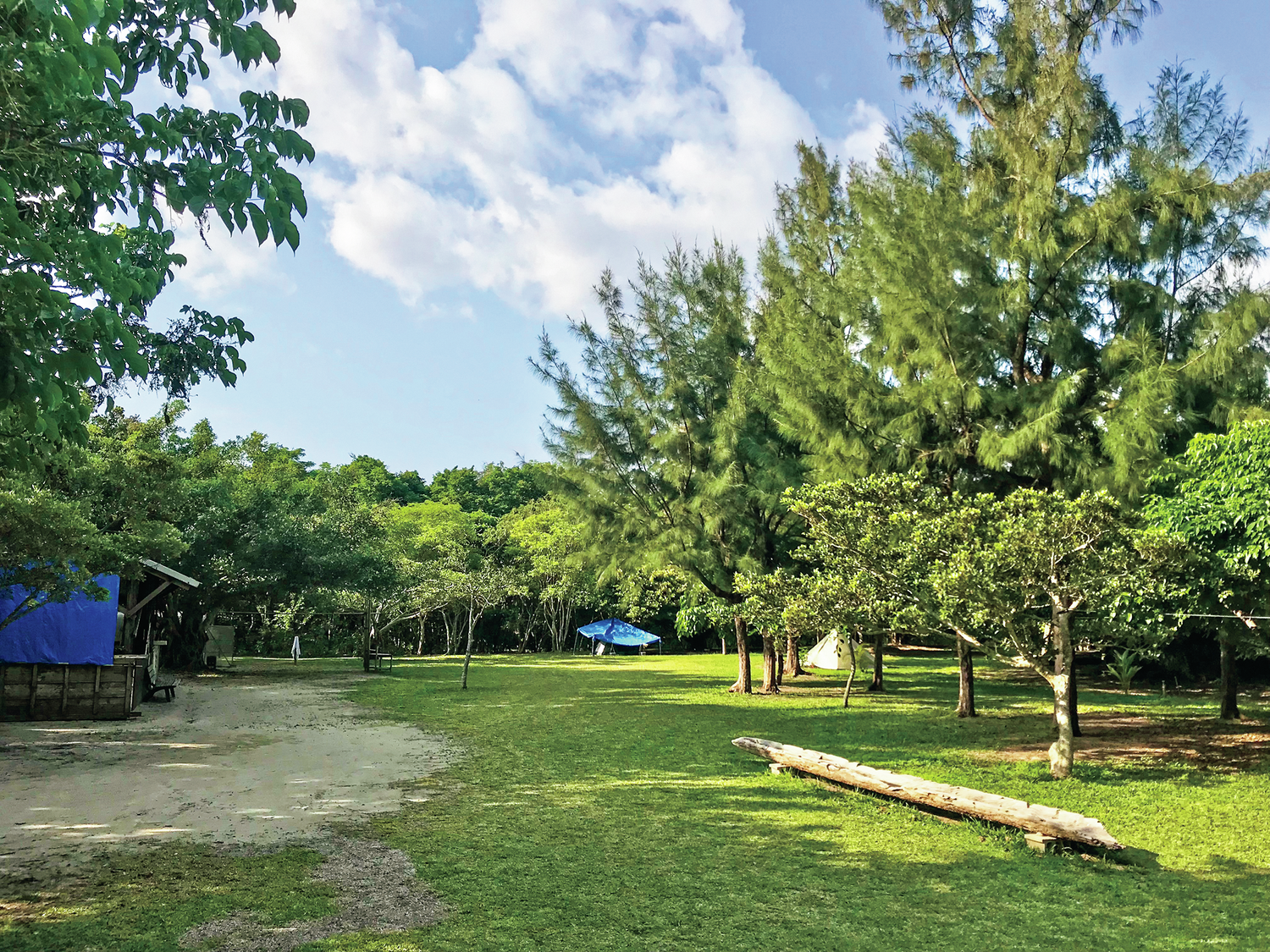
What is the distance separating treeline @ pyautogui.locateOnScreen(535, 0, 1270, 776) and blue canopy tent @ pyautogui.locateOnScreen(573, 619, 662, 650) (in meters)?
22.1

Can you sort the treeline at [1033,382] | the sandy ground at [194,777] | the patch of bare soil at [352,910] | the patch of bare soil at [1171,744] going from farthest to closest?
the patch of bare soil at [1171,744] < the treeline at [1033,382] < the sandy ground at [194,777] < the patch of bare soil at [352,910]

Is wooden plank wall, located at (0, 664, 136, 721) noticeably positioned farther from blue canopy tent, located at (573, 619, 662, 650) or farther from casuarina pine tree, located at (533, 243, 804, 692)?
blue canopy tent, located at (573, 619, 662, 650)

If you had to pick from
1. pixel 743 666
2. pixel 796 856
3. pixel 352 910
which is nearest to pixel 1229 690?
pixel 743 666

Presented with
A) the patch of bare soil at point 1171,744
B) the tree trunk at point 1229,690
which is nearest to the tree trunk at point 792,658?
the patch of bare soil at point 1171,744

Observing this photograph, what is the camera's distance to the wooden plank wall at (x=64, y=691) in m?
10.9

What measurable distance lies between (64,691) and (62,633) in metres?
0.76

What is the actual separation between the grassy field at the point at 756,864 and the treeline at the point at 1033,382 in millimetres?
1417

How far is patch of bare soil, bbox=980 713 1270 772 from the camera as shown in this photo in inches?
357

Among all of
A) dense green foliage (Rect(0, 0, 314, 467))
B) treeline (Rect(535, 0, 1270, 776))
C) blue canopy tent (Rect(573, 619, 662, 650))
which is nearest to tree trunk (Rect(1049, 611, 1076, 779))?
treeline (Rect(535, 0, 1270, 776))

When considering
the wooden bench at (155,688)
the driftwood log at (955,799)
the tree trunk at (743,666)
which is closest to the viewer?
the driftwood log at (955,799)

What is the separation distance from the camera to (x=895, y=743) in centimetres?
1021

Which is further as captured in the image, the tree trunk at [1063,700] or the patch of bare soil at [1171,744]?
the patch of bare soil at [1171,744]

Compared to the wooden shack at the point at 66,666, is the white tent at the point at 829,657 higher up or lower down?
lower down

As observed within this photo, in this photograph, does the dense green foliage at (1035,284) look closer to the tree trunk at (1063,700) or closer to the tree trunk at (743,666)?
the tree trunk at (1063,700)
